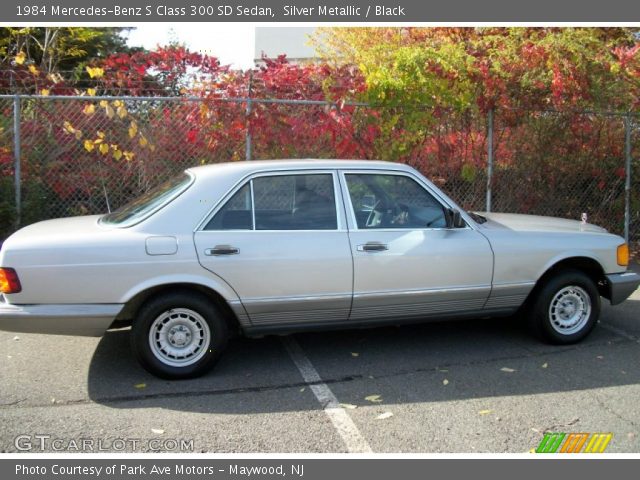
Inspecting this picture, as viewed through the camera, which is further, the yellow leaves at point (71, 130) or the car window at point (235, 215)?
the yellow leaves at point (71, 130)

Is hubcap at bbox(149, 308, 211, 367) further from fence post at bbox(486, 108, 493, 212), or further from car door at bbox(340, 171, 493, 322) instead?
fence post at bbox(486, 108, 493, 212)

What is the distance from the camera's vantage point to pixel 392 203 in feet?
15.6

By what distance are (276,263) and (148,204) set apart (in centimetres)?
109

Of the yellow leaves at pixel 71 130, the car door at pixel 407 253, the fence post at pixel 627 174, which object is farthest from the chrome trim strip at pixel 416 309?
the fence post at pixel 627 174

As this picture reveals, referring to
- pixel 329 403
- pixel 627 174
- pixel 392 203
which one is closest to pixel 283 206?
pixel 392 203

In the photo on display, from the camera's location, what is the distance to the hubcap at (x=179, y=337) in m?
4.28

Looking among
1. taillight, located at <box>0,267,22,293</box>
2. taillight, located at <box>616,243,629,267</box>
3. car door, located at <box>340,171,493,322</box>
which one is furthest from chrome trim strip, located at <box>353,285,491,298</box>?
taillight, located at <box>0,267,22,293</box>

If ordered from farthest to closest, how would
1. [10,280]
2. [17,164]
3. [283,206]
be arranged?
[17,164] < [283,206] < [10,280]

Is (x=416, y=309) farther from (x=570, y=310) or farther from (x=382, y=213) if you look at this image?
(x=570, y=310)

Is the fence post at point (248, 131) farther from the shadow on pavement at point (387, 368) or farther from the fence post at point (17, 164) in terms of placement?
the shadow on pavement at point (387, 368)

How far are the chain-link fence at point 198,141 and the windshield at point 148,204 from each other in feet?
9.26

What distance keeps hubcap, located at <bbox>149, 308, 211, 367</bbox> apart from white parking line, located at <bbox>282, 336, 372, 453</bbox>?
791 mm

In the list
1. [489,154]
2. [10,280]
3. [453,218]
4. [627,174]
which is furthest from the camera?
[627,174]

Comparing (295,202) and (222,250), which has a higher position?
(295,202)
